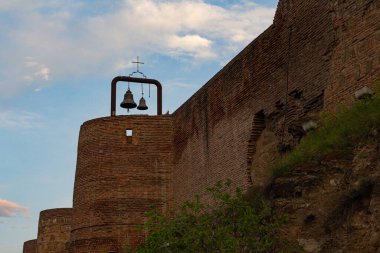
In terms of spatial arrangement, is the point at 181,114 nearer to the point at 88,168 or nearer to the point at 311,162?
the point at 88,168

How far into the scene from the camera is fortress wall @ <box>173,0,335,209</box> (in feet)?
37.4

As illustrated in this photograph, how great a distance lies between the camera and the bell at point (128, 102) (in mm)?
18969

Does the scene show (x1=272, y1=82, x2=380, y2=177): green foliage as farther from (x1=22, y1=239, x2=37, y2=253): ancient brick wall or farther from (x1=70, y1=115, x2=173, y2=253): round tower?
(x1=22, y1=239, x2=37, y2=253): ancient brick wall

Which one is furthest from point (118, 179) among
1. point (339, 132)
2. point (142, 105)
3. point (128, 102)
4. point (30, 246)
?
point (30, 246)

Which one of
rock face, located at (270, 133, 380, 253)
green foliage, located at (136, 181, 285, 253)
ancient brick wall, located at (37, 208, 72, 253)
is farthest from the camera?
ancient brick wall, located at (37, 208, 72, 253)

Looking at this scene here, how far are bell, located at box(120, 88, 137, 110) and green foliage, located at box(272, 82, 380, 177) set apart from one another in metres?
9.37

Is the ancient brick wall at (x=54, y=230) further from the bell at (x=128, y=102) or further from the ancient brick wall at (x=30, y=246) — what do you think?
the bell at (x=128, y=102)

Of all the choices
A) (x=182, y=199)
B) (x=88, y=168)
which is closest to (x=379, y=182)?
(x=182, y=199)

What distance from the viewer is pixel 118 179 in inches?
682

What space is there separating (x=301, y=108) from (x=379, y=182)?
208 inches

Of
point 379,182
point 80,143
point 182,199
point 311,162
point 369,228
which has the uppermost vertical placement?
point 80,143

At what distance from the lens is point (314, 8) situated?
1146 centimetres

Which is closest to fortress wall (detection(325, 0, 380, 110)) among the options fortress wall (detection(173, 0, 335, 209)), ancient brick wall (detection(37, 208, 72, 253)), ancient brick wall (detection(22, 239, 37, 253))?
fortress wall (detection(173, 0, 335, 209))

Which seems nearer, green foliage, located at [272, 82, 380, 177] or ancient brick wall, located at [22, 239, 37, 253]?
green foliage, located at [272, 82, 380, 177]
